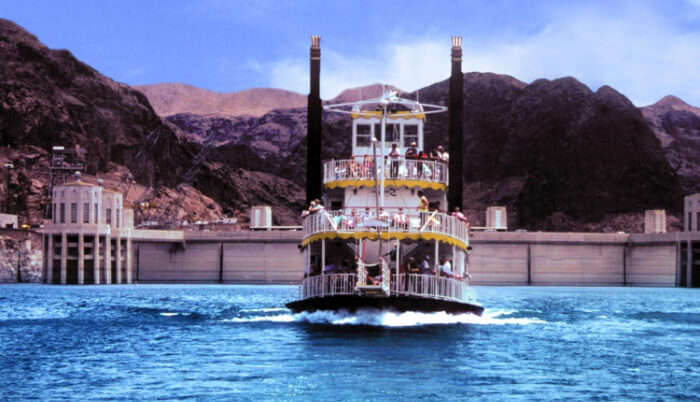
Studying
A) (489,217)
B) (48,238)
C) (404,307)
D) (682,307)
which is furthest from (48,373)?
(489,217)

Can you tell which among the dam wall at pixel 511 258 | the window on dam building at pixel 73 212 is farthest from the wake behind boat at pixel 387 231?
the window on dam building at pixel 73 212

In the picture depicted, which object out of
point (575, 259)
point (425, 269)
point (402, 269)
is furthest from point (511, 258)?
point (425, 269)

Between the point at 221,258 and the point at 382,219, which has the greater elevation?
the point at 382,219

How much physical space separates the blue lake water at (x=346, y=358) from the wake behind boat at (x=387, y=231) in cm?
95

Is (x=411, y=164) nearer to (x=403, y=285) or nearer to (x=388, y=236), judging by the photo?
(x=388, y=236)

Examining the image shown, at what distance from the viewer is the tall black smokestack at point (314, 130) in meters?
64.4

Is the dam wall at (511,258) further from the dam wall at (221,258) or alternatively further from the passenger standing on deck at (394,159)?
the passenger standing on deck at (394,159)

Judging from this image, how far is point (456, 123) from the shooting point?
242 ft

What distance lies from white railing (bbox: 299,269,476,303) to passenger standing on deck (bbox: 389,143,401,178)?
5.05 metres

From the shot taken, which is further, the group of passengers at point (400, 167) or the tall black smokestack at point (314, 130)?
the tall black smokestack at point (314, 130)

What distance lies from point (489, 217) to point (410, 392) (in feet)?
316

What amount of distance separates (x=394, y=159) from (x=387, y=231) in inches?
161

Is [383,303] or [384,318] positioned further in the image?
[384,318]

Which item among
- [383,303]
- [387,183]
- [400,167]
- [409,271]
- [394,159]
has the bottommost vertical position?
[383,303]
